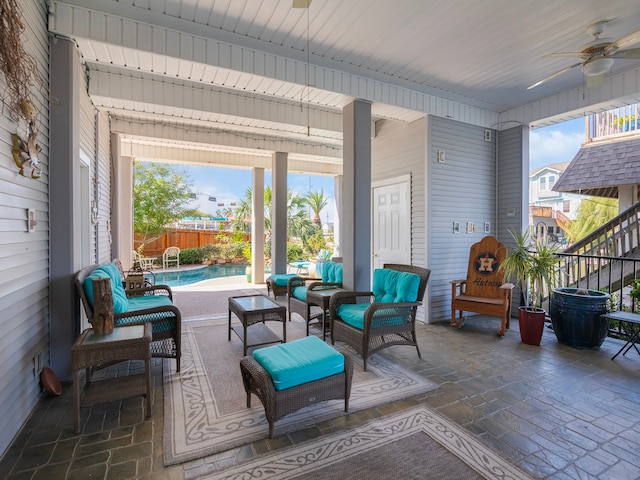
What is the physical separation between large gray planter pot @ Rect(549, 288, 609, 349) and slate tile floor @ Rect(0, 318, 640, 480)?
0.97 feet

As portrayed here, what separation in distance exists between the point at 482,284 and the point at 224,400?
4112 mm

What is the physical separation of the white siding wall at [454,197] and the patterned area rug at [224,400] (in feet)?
7.33

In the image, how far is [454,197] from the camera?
5.45 meters

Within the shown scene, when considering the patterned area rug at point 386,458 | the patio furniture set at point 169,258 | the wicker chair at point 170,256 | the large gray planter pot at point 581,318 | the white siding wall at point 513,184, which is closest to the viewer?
the patterned area rug at point 386,458

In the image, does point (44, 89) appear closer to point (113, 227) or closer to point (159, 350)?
point (159, 350)

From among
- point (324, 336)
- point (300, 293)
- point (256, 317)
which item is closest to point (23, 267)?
point (256, 317)

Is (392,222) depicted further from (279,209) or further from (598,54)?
(598,54)

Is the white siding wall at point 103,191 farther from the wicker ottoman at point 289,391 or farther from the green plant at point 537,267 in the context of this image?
the green plant at point 537,267

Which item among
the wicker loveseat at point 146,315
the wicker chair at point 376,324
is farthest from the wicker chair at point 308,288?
the wicker loveseat at point 146,315

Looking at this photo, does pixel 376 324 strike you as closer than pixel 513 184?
Yes

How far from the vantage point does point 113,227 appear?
20.2 feet

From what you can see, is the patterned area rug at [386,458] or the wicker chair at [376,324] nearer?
the patterned area rug at [386,458]

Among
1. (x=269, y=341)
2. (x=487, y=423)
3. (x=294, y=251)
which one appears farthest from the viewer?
(x=294, y=251)

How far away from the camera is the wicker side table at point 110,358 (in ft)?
7.51
